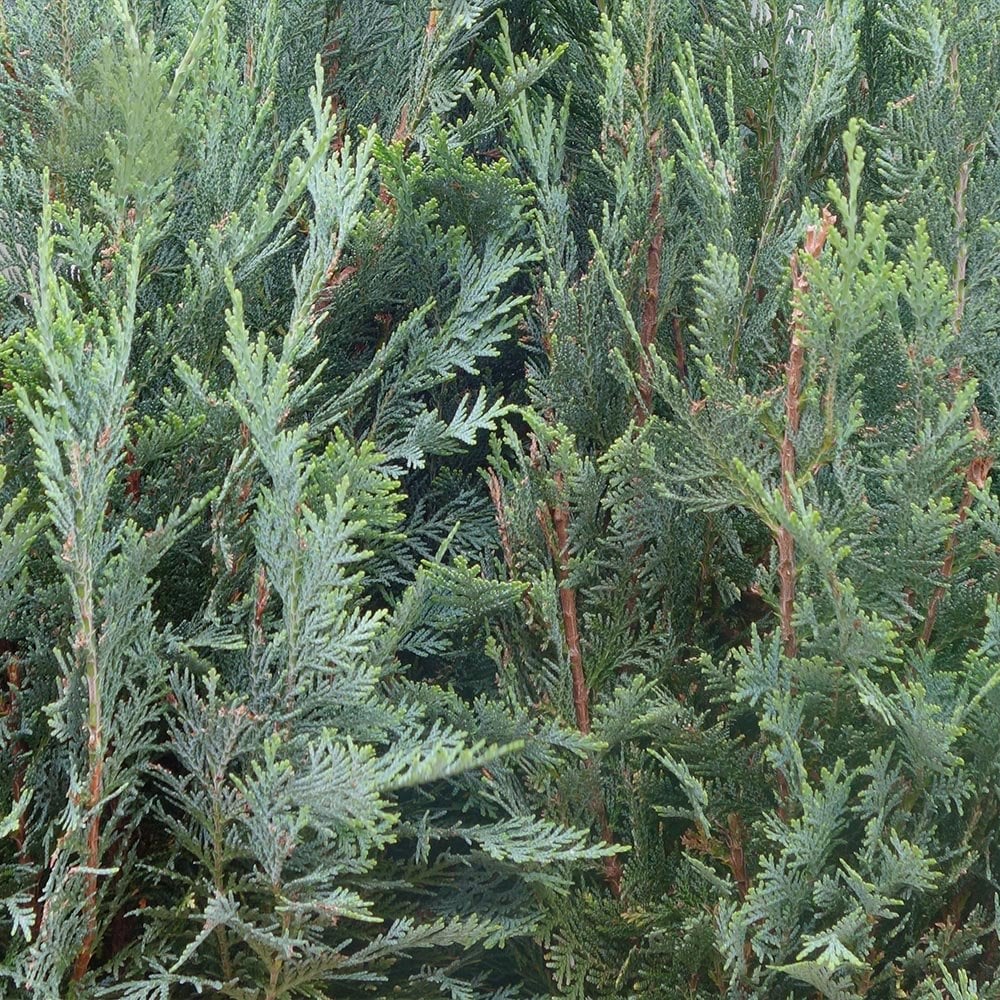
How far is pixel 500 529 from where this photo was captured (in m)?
2.40

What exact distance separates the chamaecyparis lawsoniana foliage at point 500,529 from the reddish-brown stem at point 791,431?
0.05ft

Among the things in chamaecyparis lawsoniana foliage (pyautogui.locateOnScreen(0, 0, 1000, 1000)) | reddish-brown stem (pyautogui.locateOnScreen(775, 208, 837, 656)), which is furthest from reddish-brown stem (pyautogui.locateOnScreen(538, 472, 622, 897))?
reddish-brown stem (pyautogui.locateOnScreen(775, 208, 837, 656))

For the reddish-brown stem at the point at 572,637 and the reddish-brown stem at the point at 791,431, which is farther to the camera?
the reddish-brown stem at the point at 572,637

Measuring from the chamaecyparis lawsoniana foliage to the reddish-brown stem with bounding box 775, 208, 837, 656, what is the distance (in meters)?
0.01

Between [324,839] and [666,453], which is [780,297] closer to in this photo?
[666,453]

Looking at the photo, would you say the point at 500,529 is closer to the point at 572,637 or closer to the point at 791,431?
the point at 572,637

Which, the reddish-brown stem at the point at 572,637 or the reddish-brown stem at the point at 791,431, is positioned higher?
the reddish-brown stem at the point at 791,431

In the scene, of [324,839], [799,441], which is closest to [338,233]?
[799,441]

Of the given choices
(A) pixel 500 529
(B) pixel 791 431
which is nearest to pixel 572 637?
(A) pixel 500 529

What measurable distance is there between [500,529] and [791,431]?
721 mm

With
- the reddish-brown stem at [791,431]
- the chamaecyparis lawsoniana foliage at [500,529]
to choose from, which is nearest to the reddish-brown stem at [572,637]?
the chamaecyparis lawsoniana foliage at [500,529]

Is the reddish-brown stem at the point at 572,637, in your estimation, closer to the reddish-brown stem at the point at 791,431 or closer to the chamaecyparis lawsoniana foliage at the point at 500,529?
the chamaecyparis lawsoniana foliage at the point at 500,529

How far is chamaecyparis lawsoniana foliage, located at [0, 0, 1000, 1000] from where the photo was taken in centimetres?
→ 192

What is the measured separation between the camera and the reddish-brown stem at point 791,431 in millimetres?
1979
